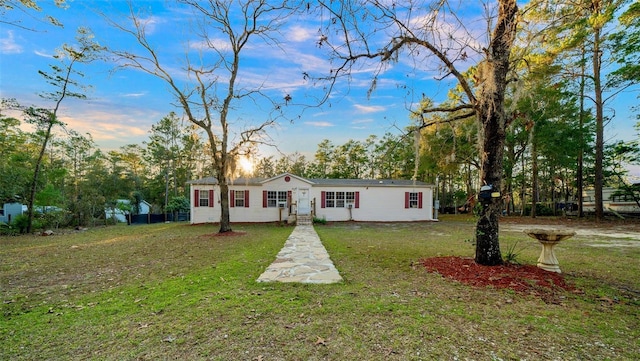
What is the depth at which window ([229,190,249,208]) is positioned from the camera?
52.0 feet

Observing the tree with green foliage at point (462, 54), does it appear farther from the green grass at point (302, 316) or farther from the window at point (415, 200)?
the window at point (415, 200)

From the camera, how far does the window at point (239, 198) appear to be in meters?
15.9

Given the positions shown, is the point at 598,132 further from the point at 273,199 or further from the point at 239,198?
the point at 239,198

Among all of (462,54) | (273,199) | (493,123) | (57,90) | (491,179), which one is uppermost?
Result: (57,90)

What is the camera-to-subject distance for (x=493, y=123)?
15.8ft

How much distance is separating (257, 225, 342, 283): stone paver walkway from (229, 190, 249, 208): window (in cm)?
948

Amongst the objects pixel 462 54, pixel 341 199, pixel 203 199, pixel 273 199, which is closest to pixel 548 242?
pixel 462 54

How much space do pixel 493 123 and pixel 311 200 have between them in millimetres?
12263

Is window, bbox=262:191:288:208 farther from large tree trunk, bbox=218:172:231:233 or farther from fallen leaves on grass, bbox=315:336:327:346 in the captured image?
fallen leaves on grass, bbox=315:336:327:346

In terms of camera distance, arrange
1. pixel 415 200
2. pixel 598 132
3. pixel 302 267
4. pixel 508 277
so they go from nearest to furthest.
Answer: pixel 508 277, pixel 302 267, pixel 598 132, pixel 415 200

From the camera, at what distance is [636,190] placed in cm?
1492

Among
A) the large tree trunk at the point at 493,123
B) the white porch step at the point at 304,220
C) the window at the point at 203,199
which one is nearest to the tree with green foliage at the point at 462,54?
the large tree trunk at the point at 493,123

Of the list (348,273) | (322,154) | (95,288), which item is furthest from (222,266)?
(322,154)

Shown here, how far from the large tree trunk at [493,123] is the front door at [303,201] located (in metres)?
11.7
